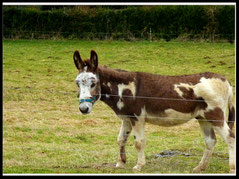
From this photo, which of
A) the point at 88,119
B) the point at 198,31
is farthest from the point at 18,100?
the point at 198,31

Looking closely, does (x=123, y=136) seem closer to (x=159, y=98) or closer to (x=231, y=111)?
(x=159, y=98)

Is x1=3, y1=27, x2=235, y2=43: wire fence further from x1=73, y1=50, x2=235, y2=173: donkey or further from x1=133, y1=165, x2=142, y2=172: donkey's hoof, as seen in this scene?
x1=133, y1=165, x2=142, y2=172: donkey's hoof

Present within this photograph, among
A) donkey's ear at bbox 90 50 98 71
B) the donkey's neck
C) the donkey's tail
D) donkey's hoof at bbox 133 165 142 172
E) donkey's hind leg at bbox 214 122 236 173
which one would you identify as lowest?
donkey's hoof at bbox 133 165 142 172

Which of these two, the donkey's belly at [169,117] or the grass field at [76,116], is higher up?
the donkey's belly at [169,117]

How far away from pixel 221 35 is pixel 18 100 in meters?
10.3

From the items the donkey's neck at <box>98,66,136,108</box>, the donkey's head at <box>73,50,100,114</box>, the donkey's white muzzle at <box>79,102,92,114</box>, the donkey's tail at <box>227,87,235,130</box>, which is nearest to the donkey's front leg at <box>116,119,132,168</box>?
the donkey's neck at <box>98,66,136,108</box>

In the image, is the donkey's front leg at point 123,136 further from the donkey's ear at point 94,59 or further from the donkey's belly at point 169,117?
the donkey's ear at point 94,59

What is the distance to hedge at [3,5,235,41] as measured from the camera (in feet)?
68.6

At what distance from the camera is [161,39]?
21.2 m

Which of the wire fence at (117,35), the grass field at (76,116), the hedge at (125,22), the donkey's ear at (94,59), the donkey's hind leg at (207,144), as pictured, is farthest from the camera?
the hedge at (125,22)

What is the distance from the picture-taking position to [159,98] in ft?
23.6

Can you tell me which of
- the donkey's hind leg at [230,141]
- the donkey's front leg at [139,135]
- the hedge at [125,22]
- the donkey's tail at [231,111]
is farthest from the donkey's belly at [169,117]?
the hedge at [125,22]

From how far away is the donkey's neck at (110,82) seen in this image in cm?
725

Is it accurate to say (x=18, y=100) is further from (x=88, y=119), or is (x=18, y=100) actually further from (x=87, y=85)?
(x=87, y=85)
